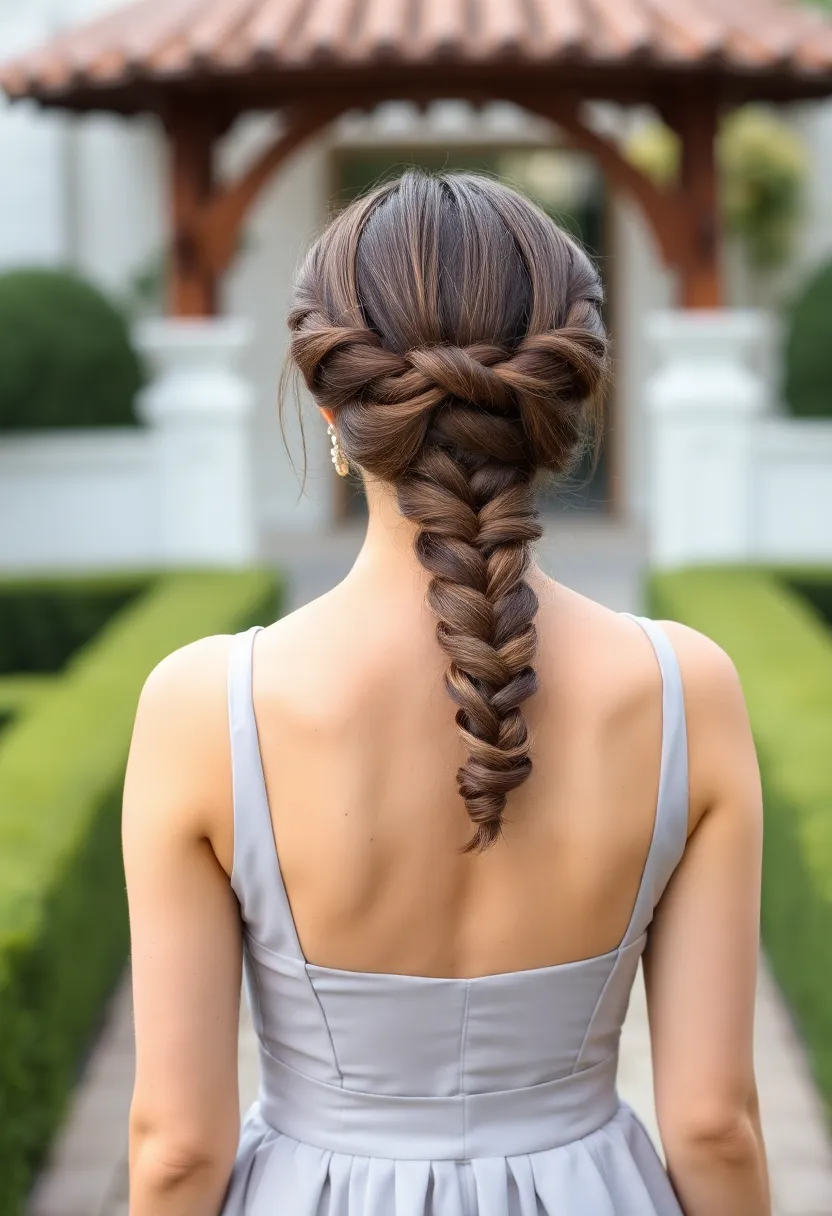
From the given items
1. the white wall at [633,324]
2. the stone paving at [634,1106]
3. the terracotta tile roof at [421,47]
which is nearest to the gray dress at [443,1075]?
the stone paving at [634,1106]

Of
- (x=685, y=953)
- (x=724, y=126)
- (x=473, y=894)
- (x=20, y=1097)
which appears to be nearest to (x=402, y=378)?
(x=473, y=894)

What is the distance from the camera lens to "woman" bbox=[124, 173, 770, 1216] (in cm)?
116

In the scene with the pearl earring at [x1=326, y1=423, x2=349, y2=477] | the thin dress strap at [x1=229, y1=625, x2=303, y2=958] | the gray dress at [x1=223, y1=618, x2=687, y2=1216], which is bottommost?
the gray dress at [x1=223, y1=618, x2=687, y2=1216]

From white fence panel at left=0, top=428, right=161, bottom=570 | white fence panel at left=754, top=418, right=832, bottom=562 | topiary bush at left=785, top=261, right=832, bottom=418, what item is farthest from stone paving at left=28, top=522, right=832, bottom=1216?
topiary bush at left=785, top=261, right=832, bottom=418

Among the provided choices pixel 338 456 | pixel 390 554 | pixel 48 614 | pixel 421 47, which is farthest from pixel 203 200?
pixel 390 554

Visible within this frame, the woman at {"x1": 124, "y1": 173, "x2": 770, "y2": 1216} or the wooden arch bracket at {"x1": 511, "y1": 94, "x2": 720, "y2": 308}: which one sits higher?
the wooden arch bracket at {"x1": 511, "y1": 94, "x2": 720, "y2": 308}

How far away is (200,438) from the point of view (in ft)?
26.5

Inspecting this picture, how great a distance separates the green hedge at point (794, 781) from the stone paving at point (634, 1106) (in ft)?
0.40

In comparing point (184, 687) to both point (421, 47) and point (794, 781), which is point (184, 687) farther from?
point (421, 47)

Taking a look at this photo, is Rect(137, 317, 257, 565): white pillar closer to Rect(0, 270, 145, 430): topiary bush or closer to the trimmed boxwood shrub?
Rect(0, 270, 145, 430): topiary bush

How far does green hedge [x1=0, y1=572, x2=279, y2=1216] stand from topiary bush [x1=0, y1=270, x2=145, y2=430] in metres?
3.56

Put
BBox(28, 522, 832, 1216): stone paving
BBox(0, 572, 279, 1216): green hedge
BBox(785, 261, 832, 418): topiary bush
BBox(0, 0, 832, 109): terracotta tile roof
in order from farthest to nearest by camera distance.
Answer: BBox(785, 261, 832, 418): topiary bush
BBox(0, 0, 832, 109): terracotta tile roof
BBox(28, 522, 832, 1216): stone paving
BBox(0, 572, 279, 1216): green hedge

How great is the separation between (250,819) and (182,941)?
13 cm

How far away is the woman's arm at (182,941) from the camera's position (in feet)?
3.89
